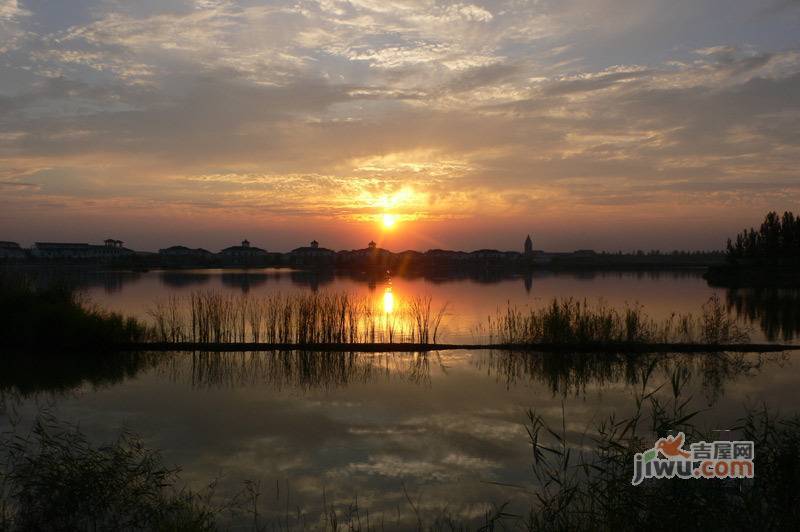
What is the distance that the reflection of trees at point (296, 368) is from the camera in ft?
36.0

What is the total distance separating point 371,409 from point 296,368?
361cm

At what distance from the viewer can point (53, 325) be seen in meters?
13.3

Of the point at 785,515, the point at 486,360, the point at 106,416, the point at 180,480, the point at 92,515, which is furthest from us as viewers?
the point at 486,360

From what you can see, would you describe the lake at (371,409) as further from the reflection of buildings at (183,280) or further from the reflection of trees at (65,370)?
the reflection of buildings at (183,280)

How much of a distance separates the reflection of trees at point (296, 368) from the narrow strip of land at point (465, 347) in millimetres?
338

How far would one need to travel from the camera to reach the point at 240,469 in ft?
20.7

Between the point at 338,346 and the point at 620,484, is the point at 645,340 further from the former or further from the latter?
the point at 620,484

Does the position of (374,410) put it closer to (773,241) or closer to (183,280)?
(183,280)

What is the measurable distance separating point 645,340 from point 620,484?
989 cm

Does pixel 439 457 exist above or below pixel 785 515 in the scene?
below

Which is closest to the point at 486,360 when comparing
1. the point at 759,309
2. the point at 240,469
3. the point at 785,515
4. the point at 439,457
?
the point at 439,457

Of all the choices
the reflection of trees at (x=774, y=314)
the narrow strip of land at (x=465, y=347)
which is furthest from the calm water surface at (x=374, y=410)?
the reflection of trees at (x=774, y=314)

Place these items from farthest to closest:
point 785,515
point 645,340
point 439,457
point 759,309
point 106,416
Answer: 1. point 759,309
2. point 645,340
3. point 106,416
4. point 439,457
5. point 785,515

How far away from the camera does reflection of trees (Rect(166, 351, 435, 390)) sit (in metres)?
11.0
